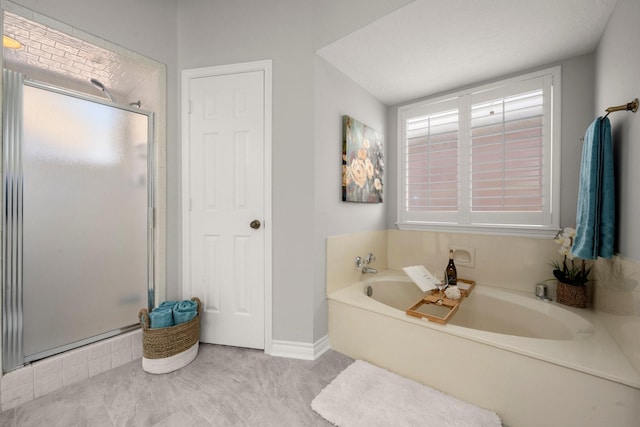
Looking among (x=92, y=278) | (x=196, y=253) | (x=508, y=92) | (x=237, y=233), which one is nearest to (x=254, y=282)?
(x=237, y=233)

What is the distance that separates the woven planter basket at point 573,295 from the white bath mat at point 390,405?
955 mm

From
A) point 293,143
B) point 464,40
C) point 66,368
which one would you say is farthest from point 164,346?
point 464,40

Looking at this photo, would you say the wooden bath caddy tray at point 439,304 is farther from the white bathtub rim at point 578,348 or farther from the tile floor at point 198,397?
the tile floor at point 198,397

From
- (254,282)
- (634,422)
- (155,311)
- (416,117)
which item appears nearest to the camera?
(634,422)

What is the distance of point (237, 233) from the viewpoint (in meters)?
1.88

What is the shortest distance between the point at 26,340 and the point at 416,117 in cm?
318

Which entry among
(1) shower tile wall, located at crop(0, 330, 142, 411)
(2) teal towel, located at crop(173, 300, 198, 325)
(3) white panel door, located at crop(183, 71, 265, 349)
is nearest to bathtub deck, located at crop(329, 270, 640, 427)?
(3) white panel door, located at crop(183, 71, 265, 349)

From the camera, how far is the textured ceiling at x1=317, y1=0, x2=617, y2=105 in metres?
→ 1.36

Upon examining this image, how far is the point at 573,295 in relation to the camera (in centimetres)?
163

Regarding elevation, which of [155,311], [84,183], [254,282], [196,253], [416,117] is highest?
[416,117]

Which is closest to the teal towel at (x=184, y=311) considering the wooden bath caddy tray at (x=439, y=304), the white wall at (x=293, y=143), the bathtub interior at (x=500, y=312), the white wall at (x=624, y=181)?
the white wall at (x=293, y=143)

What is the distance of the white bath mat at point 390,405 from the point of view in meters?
1.21

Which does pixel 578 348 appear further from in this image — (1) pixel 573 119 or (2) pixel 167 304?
(2) pixel 167 304

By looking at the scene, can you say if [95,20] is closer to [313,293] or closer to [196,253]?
[196,253]
